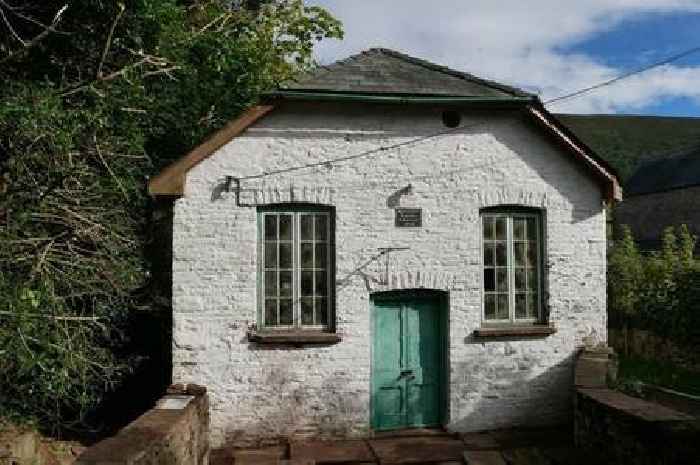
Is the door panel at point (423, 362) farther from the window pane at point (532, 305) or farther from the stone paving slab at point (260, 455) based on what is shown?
the stone paving slab at point (260, 455)

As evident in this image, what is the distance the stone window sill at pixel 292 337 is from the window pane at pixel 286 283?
57 cm

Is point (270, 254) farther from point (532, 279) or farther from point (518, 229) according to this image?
point (532, 279)

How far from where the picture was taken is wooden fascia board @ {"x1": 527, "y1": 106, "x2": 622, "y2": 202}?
920 centimetres

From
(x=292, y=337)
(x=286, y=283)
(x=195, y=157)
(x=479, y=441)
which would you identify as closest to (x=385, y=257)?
(x=286, y=283)

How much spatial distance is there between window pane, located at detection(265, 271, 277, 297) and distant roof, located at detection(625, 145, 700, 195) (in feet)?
110

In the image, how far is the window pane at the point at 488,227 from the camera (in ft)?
30.8

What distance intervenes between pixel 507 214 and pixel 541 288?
1.29 m

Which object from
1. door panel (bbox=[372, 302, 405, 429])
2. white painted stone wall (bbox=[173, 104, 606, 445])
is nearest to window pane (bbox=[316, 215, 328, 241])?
white painted stone wall (bbox=[173, 104, 606, 445])

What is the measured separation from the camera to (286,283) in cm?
884

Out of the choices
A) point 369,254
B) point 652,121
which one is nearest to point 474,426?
point 369,254

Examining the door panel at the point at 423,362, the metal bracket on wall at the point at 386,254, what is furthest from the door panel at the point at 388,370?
the metal bracket on wall at the point at 386,254

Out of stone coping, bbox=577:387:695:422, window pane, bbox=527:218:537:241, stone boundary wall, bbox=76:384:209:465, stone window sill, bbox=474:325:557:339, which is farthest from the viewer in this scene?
window pane, bbox=527:218:537:241

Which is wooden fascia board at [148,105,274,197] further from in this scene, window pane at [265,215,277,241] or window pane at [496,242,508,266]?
window pane at [496,242,508,266]

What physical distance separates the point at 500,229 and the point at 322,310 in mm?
3074
